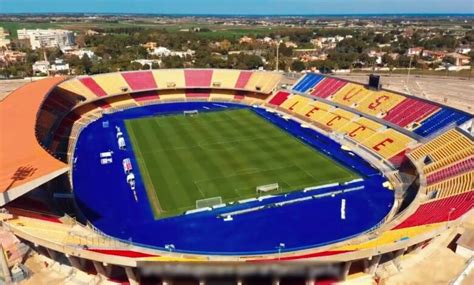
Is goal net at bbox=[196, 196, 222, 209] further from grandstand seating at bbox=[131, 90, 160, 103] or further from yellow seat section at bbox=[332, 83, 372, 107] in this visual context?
grandstand seating at bbox=[131, 90, 160, 103]

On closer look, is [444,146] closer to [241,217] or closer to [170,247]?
[241,217]

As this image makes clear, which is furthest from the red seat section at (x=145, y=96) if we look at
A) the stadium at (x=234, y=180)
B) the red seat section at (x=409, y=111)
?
the red seat section at (x=409, y=111)

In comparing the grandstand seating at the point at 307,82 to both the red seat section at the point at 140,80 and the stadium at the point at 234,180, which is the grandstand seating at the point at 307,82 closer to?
the stadium at the point at 234,180

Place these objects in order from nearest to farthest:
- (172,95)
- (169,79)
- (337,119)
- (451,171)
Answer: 1. (451,171)
2. (337,119)
3. (169,79)
4. (172,95)

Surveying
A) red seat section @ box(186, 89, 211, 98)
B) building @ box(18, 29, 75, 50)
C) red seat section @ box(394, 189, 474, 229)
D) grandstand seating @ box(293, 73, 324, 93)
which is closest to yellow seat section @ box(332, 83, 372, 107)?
grandstand seating @ box(293, 73, 324, 93)

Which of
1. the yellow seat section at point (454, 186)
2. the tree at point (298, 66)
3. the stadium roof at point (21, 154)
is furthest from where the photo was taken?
the tree at point (298, 66)

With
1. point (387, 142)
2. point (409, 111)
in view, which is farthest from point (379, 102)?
point (387, 142)

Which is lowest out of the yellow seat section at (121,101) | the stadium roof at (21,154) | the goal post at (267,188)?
the goal post at (267,188)
